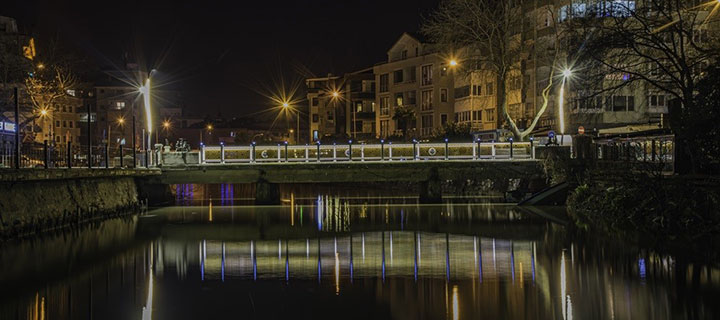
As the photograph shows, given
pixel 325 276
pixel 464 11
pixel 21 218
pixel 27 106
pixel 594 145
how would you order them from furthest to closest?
pixel 27 106
pixel 464 11
pixel 594 145
pixel 21 218
pixel 325 276

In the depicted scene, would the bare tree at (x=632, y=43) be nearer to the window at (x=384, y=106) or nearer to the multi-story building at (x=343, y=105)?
the window at (x=384, y=106)

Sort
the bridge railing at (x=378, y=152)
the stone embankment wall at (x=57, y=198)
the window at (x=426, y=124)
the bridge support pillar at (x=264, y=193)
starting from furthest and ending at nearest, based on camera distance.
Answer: the window at (x=426, y=124), the bridge railing at (x=378, y=152), the bridge support pillar at (x=264, y=193), the stone embankment wall at (x=57, y=198)

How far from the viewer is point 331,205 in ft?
156

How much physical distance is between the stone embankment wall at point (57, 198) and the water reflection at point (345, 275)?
3.73ft

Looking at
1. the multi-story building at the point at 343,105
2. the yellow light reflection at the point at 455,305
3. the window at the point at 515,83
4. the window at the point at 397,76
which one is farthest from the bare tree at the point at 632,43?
the multi-story building at the point at 343,105

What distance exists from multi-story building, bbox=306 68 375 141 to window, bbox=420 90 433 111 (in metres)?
9.37

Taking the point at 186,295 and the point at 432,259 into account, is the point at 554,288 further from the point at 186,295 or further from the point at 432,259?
the point at 186,295

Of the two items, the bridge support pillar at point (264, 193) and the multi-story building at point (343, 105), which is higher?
the multi-story building at point (343, 105)

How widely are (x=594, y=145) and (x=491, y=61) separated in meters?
13.8

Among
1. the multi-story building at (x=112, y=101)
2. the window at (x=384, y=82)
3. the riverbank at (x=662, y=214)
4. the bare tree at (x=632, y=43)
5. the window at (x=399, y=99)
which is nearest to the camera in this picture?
the riverbank at (x=662, y=214)

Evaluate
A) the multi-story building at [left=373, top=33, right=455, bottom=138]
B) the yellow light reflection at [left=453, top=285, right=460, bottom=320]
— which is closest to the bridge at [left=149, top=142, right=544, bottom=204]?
the yellow light reflection at [left=453, top=285, right=460, bottom=320]

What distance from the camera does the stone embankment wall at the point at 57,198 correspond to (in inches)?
1051

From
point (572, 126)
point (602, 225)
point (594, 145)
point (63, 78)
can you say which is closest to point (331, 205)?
point (594, 145)

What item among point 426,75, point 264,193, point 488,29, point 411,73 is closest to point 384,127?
point 411,73
